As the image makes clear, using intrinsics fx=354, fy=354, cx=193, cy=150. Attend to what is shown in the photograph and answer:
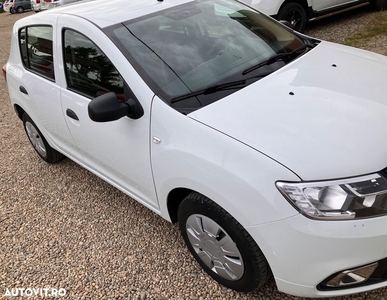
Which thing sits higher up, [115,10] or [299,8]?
[115,10]

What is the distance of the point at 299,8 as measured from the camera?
605cm

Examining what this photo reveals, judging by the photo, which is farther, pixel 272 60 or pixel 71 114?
pixel 71 114

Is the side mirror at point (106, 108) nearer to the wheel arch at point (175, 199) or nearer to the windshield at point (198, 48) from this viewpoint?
the windshield at point (198, 48)

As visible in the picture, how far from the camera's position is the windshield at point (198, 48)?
220 cm

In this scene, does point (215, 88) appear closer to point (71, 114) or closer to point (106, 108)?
point (106, 108)

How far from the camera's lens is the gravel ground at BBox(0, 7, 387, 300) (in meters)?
2.40

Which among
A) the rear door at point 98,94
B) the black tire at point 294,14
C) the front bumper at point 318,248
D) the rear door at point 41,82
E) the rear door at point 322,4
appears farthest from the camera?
the rear door at point 322,4

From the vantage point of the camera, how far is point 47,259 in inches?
109

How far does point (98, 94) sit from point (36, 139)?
5.90 feet

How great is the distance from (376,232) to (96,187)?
103 inches

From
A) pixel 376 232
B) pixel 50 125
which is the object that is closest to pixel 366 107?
pixel 376 232
